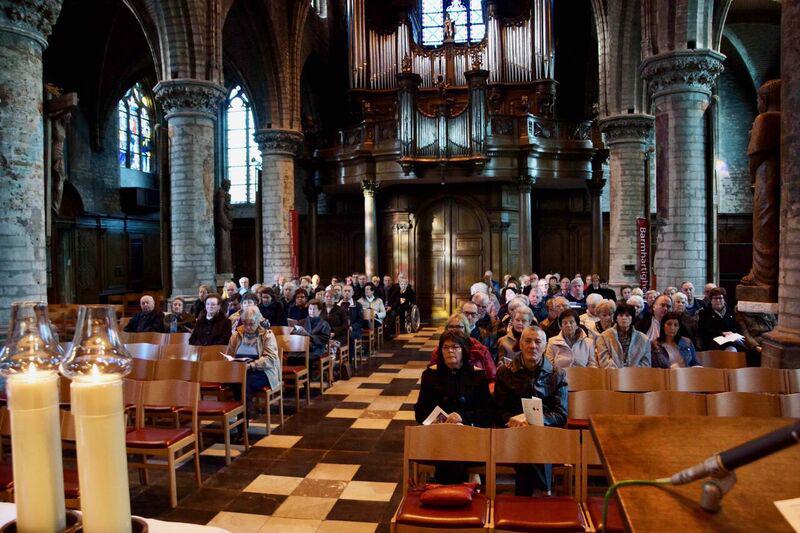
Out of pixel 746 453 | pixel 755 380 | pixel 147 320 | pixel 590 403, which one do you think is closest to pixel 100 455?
pixel 746 453

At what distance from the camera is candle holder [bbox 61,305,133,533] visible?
1043 mm

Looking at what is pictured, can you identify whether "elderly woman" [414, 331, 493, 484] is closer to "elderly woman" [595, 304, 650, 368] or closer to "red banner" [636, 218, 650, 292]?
"elderly woman" [595, 304, 650, 368]

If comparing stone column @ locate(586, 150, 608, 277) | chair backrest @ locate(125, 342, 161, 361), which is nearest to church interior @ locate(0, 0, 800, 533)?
stone column @ locate(586, 150, 608, 277)

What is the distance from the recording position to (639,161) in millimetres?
14461

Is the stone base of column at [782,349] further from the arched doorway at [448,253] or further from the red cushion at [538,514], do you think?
the arched doorway at [448,253]

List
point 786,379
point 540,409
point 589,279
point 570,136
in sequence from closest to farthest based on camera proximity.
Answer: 1. point 540,409
2. point 786,379
3. point 589,279
4. point 570,136

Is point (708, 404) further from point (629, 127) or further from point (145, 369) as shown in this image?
point (629, 127)

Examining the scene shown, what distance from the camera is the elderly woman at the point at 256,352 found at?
648 cm

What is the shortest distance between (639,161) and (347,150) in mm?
8052

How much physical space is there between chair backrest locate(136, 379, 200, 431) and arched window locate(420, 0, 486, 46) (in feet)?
58.4

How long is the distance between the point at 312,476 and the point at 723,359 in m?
4.28

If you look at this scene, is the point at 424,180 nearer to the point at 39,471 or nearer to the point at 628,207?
the point at 628,207

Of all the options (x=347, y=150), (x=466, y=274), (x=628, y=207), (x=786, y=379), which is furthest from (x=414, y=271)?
(x=786, y=379)

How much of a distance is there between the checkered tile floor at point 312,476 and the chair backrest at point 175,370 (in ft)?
2.59
